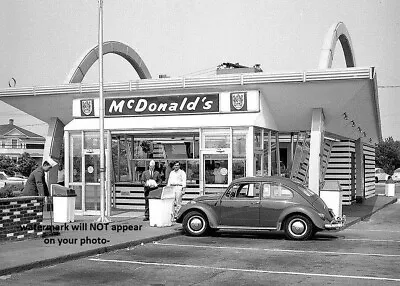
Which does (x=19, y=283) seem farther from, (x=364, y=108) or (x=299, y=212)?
(x=364, y=108)

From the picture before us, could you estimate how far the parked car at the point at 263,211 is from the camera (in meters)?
15.2

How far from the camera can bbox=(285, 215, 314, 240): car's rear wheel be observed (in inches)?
595

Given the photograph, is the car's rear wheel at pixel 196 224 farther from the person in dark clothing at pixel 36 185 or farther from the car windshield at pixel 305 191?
the person in dark clothing at pixel 36 185

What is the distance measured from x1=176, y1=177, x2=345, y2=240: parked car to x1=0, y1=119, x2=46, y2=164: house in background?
3288 inches

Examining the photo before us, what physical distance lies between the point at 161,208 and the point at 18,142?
284ft

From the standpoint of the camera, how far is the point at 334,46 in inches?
941

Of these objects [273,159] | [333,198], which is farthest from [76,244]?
[273,159]

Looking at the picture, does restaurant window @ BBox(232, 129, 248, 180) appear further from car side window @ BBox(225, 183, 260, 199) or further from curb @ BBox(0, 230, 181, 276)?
curb @ BBox(0, 230, 181, 276)

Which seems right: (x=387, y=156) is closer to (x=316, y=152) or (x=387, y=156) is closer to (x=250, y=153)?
(x=316, y=152)

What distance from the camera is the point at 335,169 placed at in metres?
28.8

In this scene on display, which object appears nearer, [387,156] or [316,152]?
[316,152]

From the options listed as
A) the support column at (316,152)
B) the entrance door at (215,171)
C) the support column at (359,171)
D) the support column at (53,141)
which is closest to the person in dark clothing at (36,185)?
the entrance door at (215,171)

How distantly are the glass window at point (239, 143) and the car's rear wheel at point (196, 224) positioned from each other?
4364 millimetres

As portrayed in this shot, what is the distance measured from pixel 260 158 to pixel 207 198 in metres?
5.05
